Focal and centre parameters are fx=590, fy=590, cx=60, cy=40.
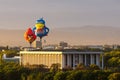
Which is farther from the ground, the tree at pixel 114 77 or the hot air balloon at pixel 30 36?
the hot air balloon at pixel 30 36

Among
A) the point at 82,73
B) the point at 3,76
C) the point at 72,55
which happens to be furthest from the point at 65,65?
the point at 82,73

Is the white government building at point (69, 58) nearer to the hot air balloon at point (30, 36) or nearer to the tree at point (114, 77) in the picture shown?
the hot air balloon at point (30, 36)

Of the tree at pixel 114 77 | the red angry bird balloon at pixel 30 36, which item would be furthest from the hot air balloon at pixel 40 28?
the tree at pixel 114 77

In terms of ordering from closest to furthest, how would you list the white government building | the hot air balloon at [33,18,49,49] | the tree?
1. the tree
2. the white government building
3. the hot air balloon at [33,18,49,49]

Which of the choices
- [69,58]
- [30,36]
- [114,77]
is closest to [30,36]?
[30,36]

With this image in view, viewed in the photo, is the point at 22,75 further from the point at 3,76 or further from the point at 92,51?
the point at 92,51

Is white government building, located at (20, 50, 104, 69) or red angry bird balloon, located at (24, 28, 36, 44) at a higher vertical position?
red angry bird balloon, located at (24, 28, 36, 44)

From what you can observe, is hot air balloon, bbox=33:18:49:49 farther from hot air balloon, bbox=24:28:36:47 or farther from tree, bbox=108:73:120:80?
tree, bbox=108:73:120:80

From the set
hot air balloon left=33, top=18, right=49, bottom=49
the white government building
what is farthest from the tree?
hot air balloon left=33, top=18, right=49, bottom=49

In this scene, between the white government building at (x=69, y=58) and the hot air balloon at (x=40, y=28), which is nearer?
the white government building at (x=69, y=58)

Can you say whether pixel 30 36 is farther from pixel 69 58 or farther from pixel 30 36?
pixel 69 58

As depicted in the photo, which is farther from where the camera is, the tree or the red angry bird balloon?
the red angry bird balloon

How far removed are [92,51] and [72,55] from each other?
387 centimetres

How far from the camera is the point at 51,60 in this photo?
107 m
